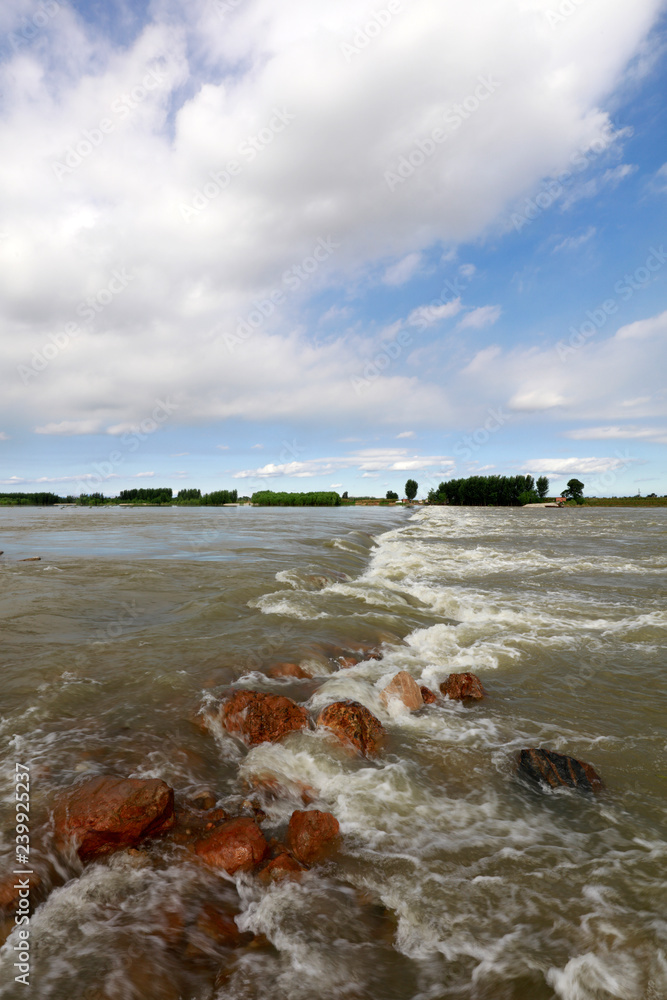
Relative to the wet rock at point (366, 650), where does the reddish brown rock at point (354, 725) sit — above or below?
above

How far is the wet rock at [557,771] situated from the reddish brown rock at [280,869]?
9.56 feet

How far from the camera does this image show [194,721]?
20.4ft

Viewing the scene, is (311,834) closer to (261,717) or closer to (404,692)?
(261,717)

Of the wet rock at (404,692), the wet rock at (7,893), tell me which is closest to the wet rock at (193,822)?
the wet rock at (7,893)

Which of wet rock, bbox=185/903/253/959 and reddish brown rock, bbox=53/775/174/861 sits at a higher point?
reddish brown rock, bbox=53/775/174/861

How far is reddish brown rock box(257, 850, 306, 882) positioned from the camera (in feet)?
12.5

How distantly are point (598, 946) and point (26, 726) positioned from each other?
21.6 ft

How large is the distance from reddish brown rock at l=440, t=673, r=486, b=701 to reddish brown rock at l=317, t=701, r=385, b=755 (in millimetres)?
1774

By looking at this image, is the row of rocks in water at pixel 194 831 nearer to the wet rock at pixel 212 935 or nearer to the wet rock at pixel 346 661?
the wet rock at pixel 212 935

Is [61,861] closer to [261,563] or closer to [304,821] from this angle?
[304,821]

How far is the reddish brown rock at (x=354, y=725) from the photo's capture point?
5835 millimetres

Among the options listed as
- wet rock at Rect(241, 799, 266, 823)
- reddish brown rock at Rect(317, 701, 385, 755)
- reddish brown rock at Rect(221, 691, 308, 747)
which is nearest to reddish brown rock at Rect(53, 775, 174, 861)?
wet rock at Rect(241, 799, 266, 823)

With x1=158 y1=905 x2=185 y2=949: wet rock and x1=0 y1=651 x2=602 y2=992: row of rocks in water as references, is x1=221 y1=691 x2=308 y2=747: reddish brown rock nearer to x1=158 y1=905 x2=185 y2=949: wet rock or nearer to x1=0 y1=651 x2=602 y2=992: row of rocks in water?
x1=0 y1=651 x2=602 y2=992: row of rocks in water

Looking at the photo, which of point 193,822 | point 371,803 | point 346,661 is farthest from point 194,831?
point 346,661
